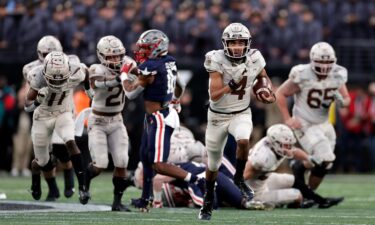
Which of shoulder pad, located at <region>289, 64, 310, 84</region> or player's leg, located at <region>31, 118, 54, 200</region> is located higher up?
shoulder pad, located at <region>289, 64, 310, 84</region>

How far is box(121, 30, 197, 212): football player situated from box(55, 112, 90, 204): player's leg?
0.60 metres

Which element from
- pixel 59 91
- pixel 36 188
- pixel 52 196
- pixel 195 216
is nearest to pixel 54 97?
pixel 59 91

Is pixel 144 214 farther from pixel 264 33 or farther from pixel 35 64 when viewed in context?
pixel 264 33

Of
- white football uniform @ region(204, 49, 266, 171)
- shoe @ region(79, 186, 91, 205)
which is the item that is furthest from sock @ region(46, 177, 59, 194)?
white football uniform @ region(204, 49, 266, 171)

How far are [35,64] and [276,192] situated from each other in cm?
287

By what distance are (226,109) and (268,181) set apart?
2032 mm

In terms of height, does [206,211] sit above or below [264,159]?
below

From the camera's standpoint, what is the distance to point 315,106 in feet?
41.9

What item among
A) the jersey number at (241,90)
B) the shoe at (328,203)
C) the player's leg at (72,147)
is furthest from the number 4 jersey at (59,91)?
the shoe at (328,203)

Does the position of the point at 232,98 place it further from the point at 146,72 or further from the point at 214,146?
the point at 146,72

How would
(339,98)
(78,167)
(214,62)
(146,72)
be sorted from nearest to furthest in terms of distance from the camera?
(214,62) → (146,72) → (78,167) → (339,98)

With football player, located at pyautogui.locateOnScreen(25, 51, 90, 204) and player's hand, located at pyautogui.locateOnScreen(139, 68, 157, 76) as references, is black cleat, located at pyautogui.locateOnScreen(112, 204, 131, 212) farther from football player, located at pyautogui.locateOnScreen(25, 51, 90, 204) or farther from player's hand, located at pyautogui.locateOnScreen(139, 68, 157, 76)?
player's hand, located at pyautogui.locateOnScreen(139, 68, 157, 76)

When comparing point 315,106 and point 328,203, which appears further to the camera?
point 315,106

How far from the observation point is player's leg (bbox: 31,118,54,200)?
1162 centimetres
